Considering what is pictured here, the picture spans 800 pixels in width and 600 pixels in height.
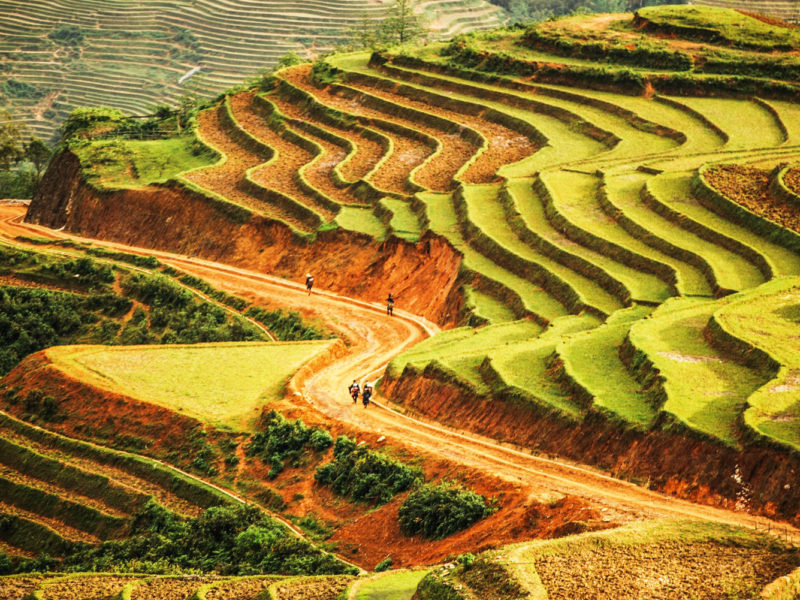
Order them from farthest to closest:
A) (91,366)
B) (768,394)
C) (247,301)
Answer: (247,301)
(91,366)
(768,394)

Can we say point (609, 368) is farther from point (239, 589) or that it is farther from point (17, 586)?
point (17, 586)

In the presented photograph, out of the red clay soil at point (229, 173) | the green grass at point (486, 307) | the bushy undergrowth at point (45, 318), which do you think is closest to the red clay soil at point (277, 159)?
the red clay soil at point (229, 173)

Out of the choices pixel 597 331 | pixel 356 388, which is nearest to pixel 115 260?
pixel 356 388

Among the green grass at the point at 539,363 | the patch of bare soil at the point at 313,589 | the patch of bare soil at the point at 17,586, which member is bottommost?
the patch of bare soil at the point at 17,586

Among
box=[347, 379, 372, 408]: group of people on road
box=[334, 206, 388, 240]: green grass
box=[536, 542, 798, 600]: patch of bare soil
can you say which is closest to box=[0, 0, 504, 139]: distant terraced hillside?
box=[334, 206, 388, 240]: green grass

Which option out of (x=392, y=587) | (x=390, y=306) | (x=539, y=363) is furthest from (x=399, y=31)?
(x=392, y=587)

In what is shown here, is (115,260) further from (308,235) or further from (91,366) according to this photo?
(91,366)

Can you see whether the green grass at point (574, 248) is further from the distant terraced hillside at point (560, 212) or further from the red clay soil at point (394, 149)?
the red clay soil at point (394, 149)
